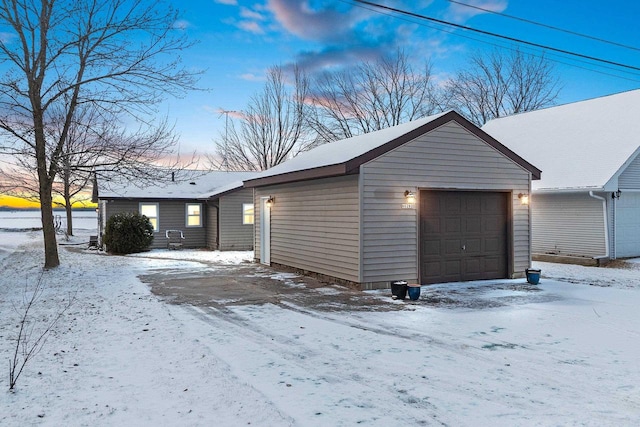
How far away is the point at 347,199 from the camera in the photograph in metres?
10.4

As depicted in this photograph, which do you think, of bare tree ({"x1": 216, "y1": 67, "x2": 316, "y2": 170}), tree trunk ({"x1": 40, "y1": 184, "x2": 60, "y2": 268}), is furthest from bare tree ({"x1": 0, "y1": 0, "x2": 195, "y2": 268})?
bare tree ({"x1": 216, "y1": 67, "x2": 316, "y2": 170})

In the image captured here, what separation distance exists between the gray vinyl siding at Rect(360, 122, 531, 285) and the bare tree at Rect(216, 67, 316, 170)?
75.6ft

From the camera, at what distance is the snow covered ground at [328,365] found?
395 cm

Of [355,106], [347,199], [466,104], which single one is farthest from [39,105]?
[466,104]

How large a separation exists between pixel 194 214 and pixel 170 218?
1.07m

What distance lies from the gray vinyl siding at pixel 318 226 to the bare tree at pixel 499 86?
80.2 feet

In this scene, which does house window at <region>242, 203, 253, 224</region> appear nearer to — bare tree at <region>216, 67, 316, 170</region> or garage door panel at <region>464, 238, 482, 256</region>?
garage door panel at <region>464, 238, 482, 256</region>

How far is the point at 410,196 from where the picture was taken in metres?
10.4

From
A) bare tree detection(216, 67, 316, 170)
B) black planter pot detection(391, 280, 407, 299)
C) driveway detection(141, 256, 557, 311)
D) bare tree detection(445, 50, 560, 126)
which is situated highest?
bare tree detection(445, 50, 560, 126)

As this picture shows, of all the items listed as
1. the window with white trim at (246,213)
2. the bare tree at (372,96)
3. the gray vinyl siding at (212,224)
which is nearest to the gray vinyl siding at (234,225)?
the window with white trim at (246,213)

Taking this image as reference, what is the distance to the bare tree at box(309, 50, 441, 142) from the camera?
105ft

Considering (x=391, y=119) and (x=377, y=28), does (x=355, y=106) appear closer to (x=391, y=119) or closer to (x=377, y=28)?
(x=391, y=119)

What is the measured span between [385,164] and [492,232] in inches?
142

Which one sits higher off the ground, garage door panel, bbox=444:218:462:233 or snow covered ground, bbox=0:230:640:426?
garage door panel, bbox=444:218:462:233
